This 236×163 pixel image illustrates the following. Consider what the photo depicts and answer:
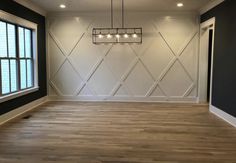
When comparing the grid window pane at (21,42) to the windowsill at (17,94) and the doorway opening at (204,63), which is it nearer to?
the windowsill at (17,94)

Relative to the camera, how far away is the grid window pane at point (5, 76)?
5.06m

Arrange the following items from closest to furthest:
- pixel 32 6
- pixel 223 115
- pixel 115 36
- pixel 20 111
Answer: pixel 223 115
pixel 20 111
pixel 32 6
pixel 115 36

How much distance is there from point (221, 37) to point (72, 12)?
14.1 ft

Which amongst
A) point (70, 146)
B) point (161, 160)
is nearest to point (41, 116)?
point (70, 146)

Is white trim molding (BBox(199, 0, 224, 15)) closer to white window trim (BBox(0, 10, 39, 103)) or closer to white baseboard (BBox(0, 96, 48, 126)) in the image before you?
white window trim (BBox(0, 10, 39, 103))

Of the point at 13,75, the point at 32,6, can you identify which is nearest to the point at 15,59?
the point at 13,75

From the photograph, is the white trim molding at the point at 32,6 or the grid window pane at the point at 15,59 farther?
the white trim molding at the point at 32,6

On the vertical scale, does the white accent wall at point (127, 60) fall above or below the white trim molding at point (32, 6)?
below

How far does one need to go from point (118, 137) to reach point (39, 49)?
13.5 ft

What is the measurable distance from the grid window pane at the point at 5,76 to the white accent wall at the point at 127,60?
2303mm

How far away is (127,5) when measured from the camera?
6.42 metres

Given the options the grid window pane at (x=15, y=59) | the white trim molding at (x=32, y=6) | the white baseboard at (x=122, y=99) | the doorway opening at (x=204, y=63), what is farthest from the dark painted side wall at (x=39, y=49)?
the doorway opening at (x=204, y=63)

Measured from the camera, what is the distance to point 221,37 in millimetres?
5441

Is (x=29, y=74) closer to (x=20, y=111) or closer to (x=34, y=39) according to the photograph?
(x=34, y=39)
